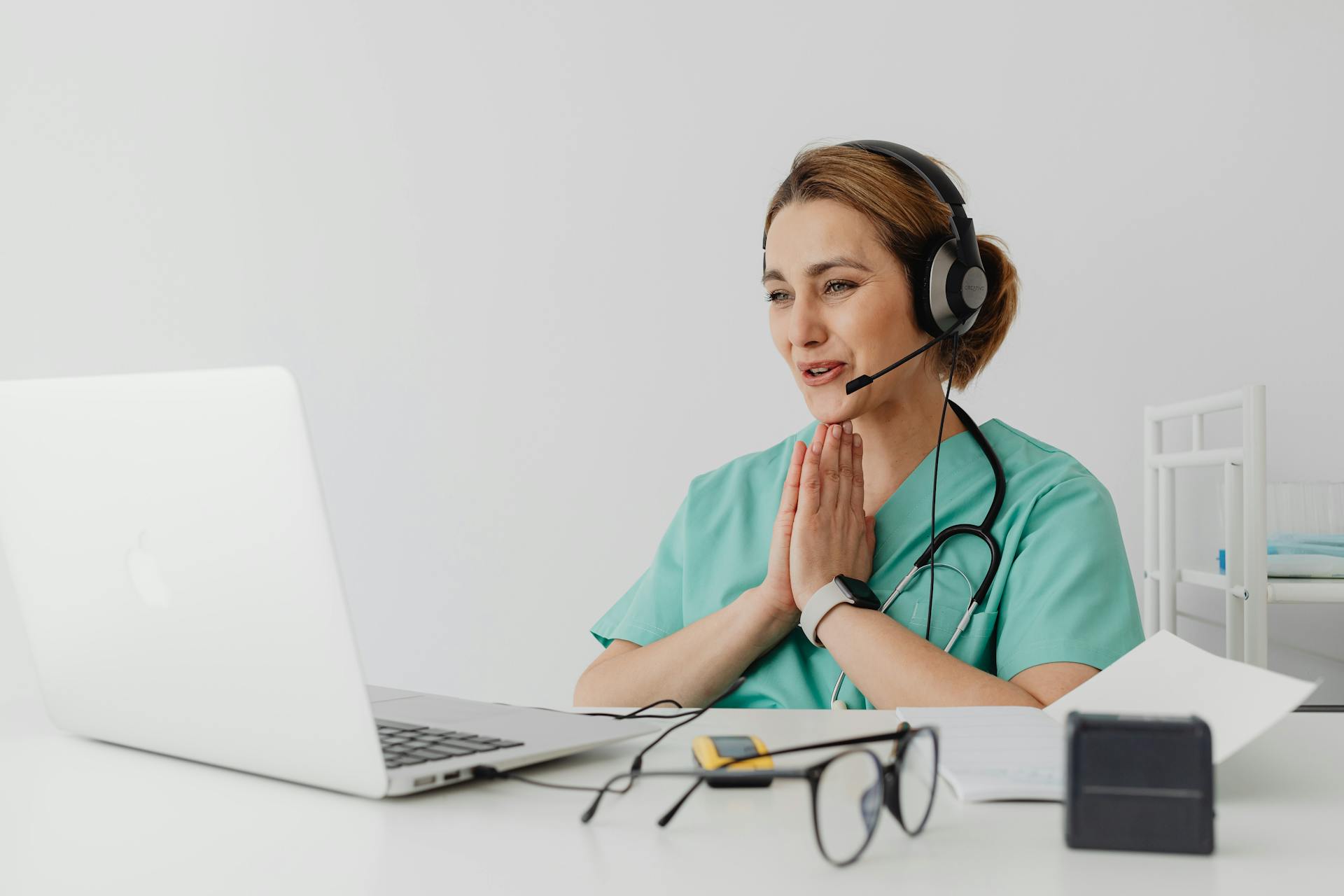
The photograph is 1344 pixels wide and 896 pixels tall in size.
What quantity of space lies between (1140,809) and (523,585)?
2.04 meters

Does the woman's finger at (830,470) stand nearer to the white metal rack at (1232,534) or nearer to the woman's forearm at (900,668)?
the woman's forearm at (900,668)

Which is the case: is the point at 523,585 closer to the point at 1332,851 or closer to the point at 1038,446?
the point at 1038,446

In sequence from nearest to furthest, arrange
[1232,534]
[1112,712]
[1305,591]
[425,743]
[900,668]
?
[1112,712] < [425,743] < [900,668] < [1305,591] < [1232,534]

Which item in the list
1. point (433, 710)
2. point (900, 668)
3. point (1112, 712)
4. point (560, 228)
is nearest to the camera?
point (1112, 712)

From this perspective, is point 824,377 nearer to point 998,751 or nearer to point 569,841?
point 998,751

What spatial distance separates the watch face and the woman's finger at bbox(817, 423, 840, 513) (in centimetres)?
9

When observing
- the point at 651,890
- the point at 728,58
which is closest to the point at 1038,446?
the point at 651,890

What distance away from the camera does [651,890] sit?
0.49 metres

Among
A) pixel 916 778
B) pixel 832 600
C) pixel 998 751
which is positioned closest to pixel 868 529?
pixel 832 600

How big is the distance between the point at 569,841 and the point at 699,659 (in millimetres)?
637

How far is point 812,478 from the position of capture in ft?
4.00

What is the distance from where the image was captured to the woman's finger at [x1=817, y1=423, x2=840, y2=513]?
1211mm

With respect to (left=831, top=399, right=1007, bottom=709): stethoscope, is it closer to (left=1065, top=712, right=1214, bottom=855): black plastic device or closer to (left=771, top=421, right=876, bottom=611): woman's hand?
(left=771, top=421, right=876, bottom=611): woman's hand

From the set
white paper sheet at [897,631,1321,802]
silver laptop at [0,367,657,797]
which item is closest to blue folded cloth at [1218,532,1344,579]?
white paper sheet at [897,631,1321,802]
